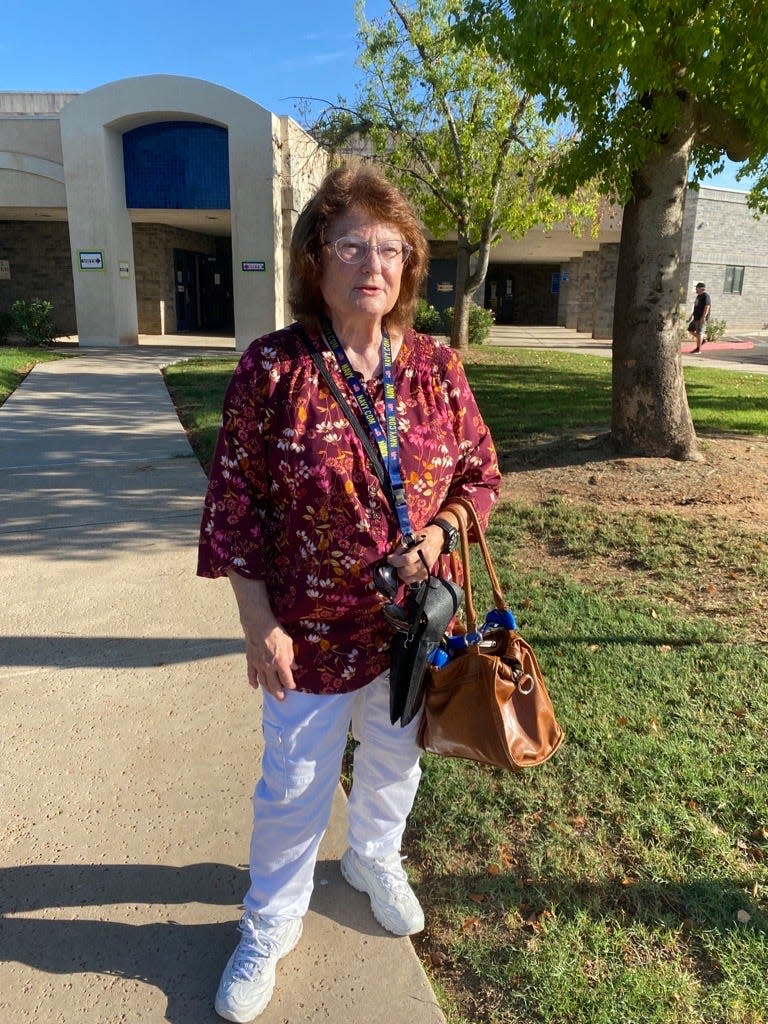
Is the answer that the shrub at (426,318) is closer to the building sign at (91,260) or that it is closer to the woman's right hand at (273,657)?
the building sign at (91,260)

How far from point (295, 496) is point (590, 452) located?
5.58 metres

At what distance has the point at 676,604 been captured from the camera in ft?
13.9

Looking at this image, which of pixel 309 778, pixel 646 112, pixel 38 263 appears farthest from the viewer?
pixel 38 263

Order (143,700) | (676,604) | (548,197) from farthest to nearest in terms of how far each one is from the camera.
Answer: (548,197)
(676,604)
(143,700)

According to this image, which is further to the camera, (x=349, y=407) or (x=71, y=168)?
(x=71, y=168)

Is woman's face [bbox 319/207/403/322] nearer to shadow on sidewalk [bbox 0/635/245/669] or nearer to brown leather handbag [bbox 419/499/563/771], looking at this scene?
brown leather handbag [bbox 419/499/563/771]

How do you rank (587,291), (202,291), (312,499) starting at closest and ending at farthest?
1. (312,499)
2. (202,291)
3. (587,291)

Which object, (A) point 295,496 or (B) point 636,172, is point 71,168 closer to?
(B) point 636,172

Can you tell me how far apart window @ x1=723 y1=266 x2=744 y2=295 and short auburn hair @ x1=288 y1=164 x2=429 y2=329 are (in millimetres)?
34992

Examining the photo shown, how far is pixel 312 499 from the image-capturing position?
179 centimetres

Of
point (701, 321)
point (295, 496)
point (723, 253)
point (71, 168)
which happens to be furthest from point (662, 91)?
point (723, 253)

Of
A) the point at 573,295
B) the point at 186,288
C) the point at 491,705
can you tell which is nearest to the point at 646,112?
the point at 491,705

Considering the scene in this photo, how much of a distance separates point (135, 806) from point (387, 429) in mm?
1728

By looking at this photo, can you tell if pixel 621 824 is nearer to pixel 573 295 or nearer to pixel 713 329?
pixel 713 329
